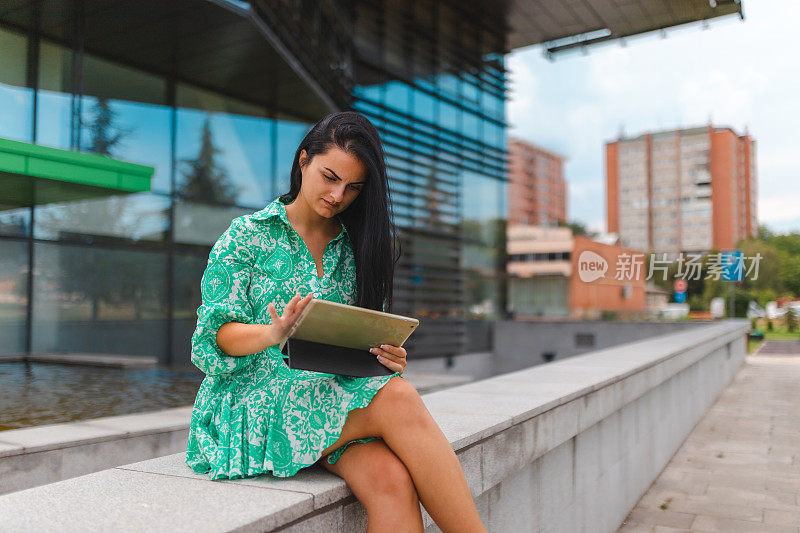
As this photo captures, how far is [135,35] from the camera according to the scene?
891 centimetres

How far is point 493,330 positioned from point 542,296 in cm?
349

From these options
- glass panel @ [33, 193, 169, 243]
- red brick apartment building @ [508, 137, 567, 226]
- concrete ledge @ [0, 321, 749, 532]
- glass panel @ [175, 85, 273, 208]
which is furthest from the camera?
red brick apartment building @ [508, 137, 567, 226]

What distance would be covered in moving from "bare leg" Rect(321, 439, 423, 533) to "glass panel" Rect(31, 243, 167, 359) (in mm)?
8236

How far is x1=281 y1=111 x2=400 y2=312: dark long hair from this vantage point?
7.33 ft

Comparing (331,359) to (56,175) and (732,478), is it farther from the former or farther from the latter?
(56,175)

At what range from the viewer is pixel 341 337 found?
1.95 meters

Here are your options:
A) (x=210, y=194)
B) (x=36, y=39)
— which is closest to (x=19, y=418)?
(x=36, y=39)

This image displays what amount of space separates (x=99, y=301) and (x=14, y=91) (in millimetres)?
2977

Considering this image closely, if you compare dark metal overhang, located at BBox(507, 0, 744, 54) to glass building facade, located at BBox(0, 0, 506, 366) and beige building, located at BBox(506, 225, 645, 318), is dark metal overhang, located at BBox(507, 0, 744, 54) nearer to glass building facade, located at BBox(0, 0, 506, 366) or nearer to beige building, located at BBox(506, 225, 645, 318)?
glass building facade, located at BBox(0, 0, 506, 366)

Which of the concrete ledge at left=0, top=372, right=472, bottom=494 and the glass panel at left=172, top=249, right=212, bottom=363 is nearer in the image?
the concrete ledge at left=0, top=372, right=472, bottom=494

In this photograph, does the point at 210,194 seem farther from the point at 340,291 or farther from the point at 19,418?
the point at 340,291

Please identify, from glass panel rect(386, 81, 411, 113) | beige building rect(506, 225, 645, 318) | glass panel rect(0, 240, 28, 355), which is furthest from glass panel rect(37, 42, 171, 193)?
beige building rect(506, 225, 645, 318)

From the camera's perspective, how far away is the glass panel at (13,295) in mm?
8609
